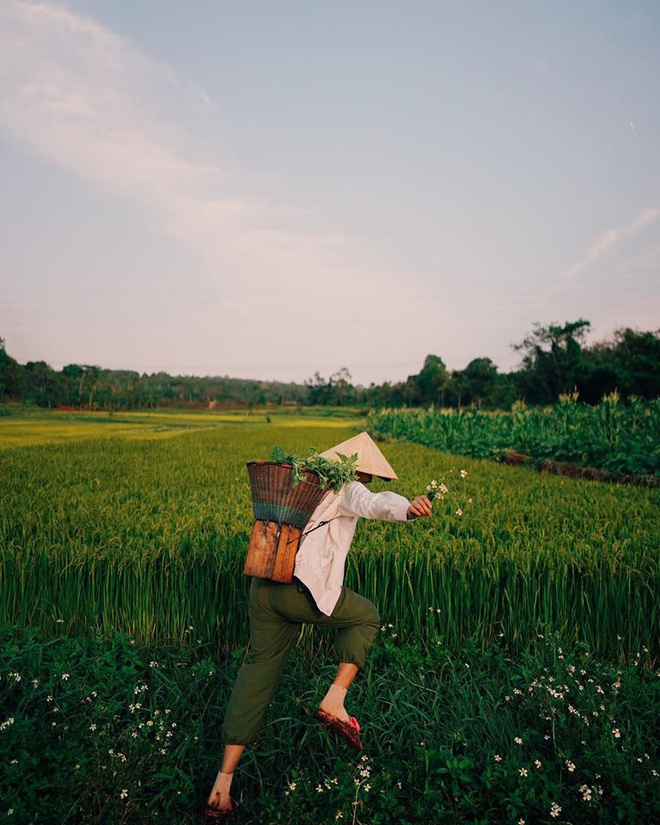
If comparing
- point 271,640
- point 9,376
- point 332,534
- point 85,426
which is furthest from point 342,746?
point 85,426

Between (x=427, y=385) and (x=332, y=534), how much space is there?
57.8m

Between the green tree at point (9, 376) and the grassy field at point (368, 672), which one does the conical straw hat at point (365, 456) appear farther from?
the green tree at point (9, 376)

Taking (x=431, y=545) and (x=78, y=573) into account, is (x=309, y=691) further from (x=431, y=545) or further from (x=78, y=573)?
(x=78, y=573)

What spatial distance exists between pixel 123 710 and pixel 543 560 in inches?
108

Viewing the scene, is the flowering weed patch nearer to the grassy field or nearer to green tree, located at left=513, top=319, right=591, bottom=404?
the grassy field

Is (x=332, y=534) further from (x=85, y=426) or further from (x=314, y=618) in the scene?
(x=85, y=426)

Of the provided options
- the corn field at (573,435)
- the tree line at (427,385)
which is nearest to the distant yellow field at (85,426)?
the tree line at (427,385)

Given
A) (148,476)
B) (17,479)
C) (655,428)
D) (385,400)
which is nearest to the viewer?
(17,479)

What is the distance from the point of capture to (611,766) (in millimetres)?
2477

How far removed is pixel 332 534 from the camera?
2.76 meters

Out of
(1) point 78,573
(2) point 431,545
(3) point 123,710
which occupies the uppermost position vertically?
(2) point 431,545

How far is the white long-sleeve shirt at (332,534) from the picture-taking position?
2551 mm

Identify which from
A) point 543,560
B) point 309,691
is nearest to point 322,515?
point 309,691

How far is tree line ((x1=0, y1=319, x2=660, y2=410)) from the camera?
14.2 meters
